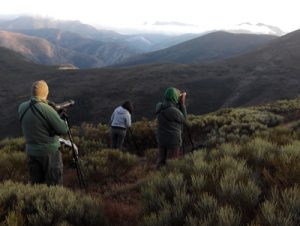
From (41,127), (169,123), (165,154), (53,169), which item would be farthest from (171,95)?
(41,127)

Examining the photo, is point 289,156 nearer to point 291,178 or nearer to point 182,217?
point 291,178

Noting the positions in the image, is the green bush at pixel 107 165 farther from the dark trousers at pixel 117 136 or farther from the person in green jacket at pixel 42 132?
the person in green jacket at pixel 42 132

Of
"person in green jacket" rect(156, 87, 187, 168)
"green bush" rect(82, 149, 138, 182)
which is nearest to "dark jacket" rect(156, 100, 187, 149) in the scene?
"person in green jacket" rect(156, 87, 187, 168)

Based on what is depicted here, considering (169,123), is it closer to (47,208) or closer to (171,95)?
(171,95)

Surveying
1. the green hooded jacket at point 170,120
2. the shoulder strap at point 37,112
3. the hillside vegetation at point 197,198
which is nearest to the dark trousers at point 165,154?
the green hooded jacket at point 170,120

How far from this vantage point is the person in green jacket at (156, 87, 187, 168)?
10.9m

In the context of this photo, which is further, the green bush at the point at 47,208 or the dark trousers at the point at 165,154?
the dark trousers at the point at 165,154

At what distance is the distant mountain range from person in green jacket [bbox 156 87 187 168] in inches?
2653

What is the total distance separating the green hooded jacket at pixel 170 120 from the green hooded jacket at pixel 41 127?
4.06 metres

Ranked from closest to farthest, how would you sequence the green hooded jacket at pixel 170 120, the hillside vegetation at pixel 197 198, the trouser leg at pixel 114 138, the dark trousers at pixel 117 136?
the hillside vegetation at pixel 197 198 < the green hooded jacket at pixel 170 120 < the dark trousers at pixel 117 136 < the trouser leg at pixel 114 138

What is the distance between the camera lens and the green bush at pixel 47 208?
17.2ft

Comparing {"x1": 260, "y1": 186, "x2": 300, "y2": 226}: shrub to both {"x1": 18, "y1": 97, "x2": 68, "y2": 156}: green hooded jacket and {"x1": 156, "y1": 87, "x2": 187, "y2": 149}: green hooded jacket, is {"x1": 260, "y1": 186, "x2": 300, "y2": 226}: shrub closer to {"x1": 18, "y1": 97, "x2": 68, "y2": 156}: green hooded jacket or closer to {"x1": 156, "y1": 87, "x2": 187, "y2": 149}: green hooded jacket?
{"x1": 18, "y1": 97, "x2": 68, "y2": 156}: green hooded jacket

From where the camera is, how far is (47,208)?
543 cm

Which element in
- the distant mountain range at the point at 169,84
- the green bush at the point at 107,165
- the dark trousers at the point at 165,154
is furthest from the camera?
the distant mountain range at the point at 169,84
